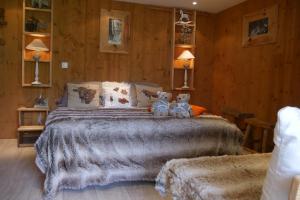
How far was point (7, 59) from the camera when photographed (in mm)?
4215

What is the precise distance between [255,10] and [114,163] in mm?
3271

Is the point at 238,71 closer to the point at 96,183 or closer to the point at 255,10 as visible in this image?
the point at 255,10

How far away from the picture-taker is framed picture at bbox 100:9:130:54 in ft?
15.0

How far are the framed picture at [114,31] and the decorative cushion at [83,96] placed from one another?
0.94 metres

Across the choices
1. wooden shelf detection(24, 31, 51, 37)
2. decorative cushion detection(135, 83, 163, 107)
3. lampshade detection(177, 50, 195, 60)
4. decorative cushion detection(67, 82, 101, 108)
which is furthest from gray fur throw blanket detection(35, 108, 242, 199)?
lampshade detection(177, 50, 195, 60)

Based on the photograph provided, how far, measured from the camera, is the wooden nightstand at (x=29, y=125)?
4016mm

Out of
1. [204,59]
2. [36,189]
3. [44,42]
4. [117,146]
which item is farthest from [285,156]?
[204,59]

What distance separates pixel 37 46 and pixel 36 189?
2.35 meters

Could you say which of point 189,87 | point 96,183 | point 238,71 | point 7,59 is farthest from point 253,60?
point 7,59

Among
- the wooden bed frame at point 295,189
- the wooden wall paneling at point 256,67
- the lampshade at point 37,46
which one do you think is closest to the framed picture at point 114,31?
the lampshade at point 37,46

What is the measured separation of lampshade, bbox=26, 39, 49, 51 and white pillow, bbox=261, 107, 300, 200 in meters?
3.90

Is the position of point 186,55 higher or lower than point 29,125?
higher

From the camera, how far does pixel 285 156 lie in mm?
916

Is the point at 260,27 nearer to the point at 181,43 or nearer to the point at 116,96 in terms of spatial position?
the point at 181,43
